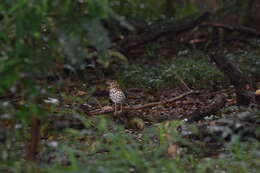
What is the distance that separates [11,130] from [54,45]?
80cm

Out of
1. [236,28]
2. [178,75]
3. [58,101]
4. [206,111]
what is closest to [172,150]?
[58,101]

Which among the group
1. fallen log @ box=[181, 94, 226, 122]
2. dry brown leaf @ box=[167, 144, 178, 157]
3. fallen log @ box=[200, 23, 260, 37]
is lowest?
dry brown leaf @ box=[167, 144, 178, 157]

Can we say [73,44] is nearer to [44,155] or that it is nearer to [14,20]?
[14,20]

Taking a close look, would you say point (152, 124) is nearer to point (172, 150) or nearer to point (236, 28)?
point (172, 150)

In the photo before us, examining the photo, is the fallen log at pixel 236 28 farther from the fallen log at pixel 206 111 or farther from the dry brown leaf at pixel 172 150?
the dry brown leaf at pixel 172 150

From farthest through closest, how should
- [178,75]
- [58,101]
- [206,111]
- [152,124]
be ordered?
[178,75] → [152,124] → [206,111] → [58,101]

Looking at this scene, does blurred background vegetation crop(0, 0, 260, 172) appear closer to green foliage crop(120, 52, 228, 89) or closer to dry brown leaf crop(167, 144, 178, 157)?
dry brown leaf crop(167, 144, 178, 157)

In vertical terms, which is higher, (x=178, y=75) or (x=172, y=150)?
(x=178, y=75)

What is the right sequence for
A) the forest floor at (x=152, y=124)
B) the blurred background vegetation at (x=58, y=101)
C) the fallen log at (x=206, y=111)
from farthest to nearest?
the fallen log at (x=206, y=111), the forest floor at (x=152, y=124), the blurred background vegetation at (x=58, y=101)

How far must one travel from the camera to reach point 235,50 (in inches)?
432

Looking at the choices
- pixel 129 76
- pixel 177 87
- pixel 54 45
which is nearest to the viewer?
pixel 54 45

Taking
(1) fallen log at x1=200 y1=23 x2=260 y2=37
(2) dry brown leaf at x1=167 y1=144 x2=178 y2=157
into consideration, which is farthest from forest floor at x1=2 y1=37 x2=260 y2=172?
(1) fallen log at x1=200 y1=23 x2=260 y2=37

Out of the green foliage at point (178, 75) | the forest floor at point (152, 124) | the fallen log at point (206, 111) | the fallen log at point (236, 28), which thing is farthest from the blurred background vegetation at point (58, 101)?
the fallen log at point (236, 28)

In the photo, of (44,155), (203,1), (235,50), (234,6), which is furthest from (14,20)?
(203,1)
